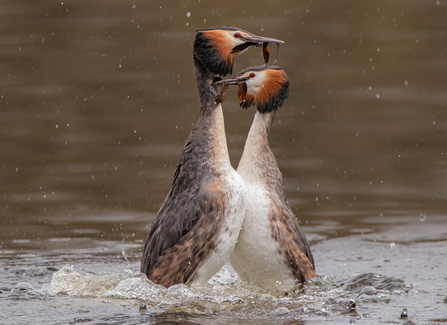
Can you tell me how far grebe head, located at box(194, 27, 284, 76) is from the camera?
6406 mm

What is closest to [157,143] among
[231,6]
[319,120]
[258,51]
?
[319,120]

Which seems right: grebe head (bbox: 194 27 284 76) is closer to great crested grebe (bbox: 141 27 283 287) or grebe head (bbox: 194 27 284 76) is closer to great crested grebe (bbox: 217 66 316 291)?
great crested grebe (bbox: 141 27 283 287)

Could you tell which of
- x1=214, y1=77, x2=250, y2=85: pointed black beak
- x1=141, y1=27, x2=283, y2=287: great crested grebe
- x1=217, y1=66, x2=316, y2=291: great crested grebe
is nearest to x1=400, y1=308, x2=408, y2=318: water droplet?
x1=217, y1=66, x2=316, y2=291: great crested grebe

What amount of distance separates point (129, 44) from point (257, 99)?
8.02 m

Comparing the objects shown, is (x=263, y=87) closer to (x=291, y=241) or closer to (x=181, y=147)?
(x=291, y=241)

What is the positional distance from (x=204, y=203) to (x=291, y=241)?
85cm

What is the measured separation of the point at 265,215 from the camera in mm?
6340

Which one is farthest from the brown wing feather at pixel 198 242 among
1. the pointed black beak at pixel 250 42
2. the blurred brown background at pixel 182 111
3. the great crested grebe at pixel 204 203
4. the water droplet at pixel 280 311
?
the blurred brown background at pixel 182 111

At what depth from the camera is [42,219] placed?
9242 millimetres

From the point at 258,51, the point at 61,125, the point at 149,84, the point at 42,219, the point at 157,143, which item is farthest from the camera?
the point at 258,51

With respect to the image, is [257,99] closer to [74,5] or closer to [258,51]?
[258,51]

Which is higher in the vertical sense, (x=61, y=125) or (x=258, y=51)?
(x=258, y=51)

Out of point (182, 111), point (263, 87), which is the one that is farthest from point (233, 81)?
point (182, 111)

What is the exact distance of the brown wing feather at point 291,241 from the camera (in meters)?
6.39
